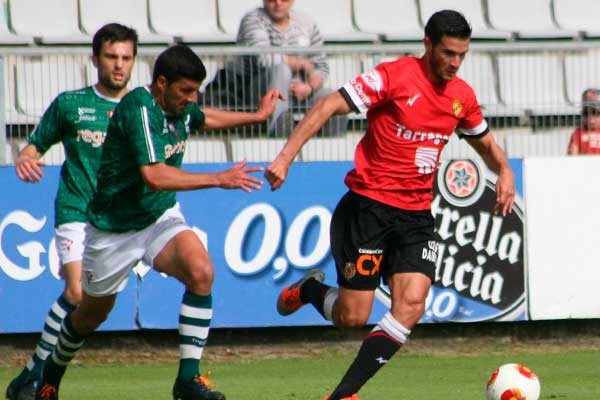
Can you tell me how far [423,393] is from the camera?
863 cm

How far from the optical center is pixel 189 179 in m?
6.66

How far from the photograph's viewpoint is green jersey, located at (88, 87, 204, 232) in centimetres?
698

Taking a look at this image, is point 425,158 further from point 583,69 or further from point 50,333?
point 583,69

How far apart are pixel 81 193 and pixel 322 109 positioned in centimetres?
199

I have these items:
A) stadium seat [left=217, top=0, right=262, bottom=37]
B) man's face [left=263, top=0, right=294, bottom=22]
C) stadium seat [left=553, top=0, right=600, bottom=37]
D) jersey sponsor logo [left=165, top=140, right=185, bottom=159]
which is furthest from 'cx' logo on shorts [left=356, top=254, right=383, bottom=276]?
stadium seat [left=553, top=0, right=600, bottom=37]

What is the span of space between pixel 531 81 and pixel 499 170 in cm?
388

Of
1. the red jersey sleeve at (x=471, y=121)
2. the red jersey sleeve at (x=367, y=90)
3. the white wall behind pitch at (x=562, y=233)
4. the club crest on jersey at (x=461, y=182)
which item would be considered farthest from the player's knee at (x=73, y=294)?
the white wall behind pitch at (x=562, y=233)

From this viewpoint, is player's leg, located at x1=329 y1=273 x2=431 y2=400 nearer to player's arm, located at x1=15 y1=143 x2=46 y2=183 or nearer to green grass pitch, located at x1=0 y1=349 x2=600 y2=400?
green grass pitch, located at x1=0 y1=349 x2=600 y2=400

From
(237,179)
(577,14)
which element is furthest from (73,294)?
(577,14)

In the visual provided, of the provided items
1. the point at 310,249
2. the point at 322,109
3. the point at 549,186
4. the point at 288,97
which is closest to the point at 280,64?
the point at 288,97

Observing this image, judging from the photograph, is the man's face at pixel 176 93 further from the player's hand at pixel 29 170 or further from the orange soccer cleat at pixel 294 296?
the orange soccer cleat at pixel 294 296

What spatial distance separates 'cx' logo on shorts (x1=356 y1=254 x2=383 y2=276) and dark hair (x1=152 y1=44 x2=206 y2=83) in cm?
146

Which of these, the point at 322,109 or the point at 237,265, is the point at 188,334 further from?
the point at 237,265

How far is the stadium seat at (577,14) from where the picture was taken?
14.9 m
